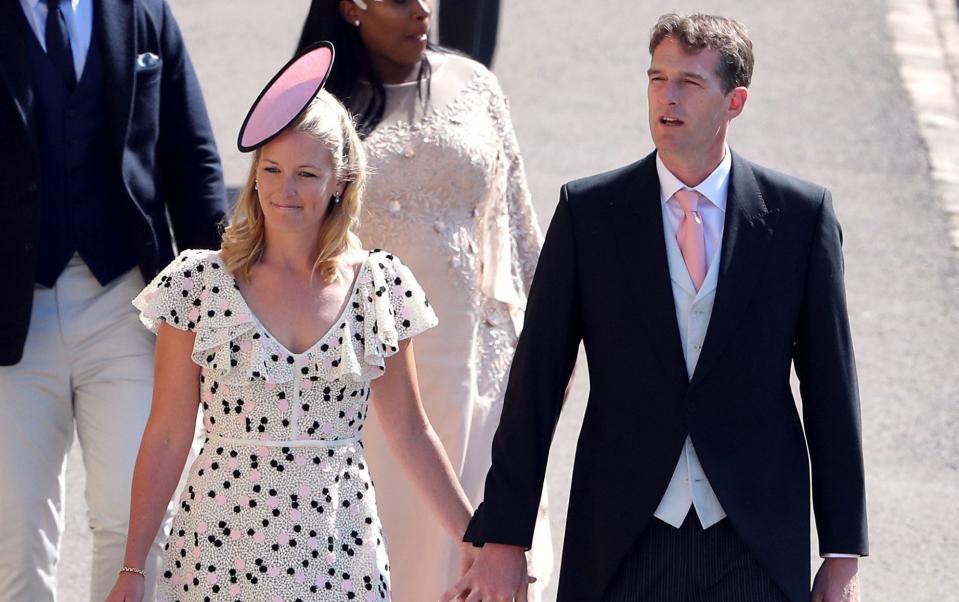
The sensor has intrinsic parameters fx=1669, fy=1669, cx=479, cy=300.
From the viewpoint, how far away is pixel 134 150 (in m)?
4.38

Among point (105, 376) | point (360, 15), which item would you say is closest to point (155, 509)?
point (105, 376)

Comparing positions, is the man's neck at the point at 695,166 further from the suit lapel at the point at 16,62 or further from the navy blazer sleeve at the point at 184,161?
the suit lapel at the point at 16,62

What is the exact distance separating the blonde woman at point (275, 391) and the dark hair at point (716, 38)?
2.58ft

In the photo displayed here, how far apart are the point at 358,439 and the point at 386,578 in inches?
12.6

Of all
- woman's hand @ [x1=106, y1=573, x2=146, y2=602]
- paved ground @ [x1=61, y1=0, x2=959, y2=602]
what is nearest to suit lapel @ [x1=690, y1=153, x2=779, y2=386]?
woman's hand @ [x1=106, y1=573, x2=146, y2=602]

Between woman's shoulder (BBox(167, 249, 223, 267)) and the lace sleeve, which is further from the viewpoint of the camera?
the lace sleeve

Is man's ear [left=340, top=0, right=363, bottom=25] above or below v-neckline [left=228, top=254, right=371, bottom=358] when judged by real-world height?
above

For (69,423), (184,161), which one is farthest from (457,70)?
(69,423)

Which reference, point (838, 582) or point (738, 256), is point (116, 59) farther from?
point (838, 582)

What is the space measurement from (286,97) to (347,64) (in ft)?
3.23

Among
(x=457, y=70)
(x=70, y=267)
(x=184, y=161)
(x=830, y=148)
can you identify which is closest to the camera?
(x=70, y=267)

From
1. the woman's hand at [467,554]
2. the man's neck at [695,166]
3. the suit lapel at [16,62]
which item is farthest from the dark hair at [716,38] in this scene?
the suit lapel at [16,62]

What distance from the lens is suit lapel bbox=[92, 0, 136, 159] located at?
4.30 m

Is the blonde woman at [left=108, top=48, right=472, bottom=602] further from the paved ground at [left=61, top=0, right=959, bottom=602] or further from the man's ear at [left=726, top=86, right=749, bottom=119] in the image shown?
the paved ground at [left=61, top=0, right=959, bottom=602]
